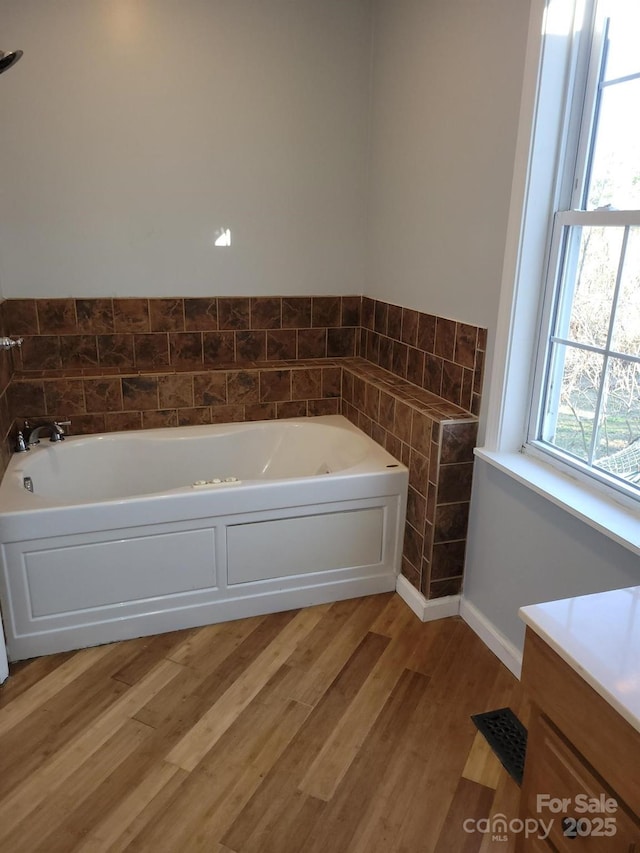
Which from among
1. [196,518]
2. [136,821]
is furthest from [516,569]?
[136,821]

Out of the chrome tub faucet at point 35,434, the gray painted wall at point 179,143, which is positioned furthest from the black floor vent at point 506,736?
the gray painted wall at point 179,143

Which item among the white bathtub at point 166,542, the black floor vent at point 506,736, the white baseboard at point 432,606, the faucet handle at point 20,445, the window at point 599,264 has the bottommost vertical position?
the black floor vent at point 506,736

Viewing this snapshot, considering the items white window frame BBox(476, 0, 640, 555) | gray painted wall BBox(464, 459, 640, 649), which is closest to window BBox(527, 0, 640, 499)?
white window frame BBox(476, 0, 640, 555)

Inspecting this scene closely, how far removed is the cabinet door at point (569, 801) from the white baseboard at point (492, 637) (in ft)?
3.10

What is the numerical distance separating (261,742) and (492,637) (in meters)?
0.92

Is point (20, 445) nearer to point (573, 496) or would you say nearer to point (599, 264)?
point (573, 496)

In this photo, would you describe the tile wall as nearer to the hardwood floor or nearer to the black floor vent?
the hardwood floor

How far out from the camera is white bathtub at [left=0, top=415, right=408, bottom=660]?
223 cm

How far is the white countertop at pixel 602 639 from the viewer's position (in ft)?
3.21

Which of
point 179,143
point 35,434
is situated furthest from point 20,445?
point 179,143

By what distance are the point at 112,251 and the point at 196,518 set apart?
140cm

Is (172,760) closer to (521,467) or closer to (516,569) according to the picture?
(516,569)

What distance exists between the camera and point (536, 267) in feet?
6.77

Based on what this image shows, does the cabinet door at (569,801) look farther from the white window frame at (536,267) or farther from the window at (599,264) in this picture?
the window at (599,264)
